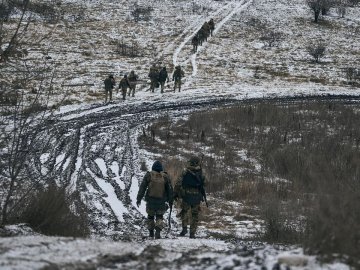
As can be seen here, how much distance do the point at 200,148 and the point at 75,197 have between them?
6505 mm

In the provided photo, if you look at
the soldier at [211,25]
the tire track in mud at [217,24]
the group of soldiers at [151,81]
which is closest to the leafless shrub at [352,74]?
the tire track in mud at [217,24]

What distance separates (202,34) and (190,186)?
28.2 m

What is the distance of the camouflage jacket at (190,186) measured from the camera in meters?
9.23

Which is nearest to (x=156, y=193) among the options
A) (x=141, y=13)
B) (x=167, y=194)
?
(x=167, y=194)

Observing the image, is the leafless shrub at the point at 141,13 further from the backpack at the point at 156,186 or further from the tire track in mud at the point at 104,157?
the backpack at the point at 156,186

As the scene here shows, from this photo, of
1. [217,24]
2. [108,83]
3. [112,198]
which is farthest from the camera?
[217,24]

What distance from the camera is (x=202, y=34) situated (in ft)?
118

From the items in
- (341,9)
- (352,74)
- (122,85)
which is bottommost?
(122,85)

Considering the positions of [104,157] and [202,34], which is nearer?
[104,157]

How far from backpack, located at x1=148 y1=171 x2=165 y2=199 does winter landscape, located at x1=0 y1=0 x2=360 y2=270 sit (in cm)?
84

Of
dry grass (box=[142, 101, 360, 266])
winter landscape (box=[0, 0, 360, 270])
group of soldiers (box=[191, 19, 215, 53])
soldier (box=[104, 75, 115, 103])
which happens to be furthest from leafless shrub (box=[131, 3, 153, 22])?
dry grass (box=[142, 101, 360, 266])

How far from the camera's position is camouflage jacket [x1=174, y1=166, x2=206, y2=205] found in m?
9.23

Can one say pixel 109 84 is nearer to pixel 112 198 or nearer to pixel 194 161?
pixel 112 198

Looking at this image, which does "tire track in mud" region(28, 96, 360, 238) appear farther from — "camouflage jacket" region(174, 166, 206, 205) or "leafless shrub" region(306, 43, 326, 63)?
"leafless shrub" region(306, 43, 326, 63)
